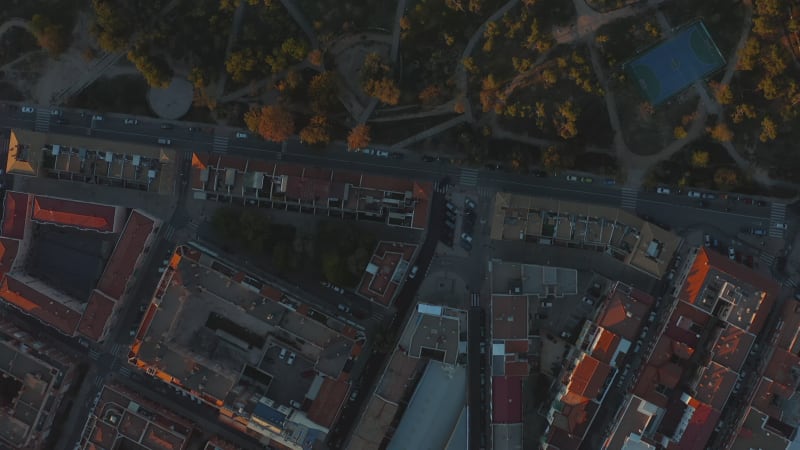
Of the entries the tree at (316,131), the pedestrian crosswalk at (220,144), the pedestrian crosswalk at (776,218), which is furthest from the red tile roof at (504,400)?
the pedestrian crosswalk at (220,144)

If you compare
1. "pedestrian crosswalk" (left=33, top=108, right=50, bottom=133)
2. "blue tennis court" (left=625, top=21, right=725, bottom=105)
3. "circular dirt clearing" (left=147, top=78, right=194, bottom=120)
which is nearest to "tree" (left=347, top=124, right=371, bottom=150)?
"circular dirt clearing" (left=147, top=78, right=194, bottom=120)

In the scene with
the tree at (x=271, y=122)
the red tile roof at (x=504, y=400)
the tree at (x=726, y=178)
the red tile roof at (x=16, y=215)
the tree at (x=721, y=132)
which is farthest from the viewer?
the red tile roof at (x=16, y=215)

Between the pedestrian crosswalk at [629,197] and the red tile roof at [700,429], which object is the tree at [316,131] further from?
the red tile roof at [700,429]

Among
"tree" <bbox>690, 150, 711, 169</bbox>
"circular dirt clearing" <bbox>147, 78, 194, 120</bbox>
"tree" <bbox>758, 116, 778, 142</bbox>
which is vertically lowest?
"circular dirt clearing" <bbox>147, 78, 194, 120</bbox>

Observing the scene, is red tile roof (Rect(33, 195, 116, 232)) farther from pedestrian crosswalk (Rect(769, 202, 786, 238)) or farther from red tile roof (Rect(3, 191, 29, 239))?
pedestrian crosswalk (Rect(769, 202, 786, 238))

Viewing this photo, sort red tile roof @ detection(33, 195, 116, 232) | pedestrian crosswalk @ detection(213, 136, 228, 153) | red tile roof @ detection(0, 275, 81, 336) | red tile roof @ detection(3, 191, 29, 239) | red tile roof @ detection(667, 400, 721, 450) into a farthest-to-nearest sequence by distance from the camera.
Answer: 1. pedestrian crosswalk @ detection(213, 136, 228, 153)
2. red tile roof @ detection(3, 191, 29, 239)
3. red tile roof @ detection(33, 195, 116, 232)
4. red tile roof @ detection(0, 275, 81, 336)
5. red tile roof @ detection(667, 400, 721, 450)

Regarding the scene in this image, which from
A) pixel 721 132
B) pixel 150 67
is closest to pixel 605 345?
pixel 721 132

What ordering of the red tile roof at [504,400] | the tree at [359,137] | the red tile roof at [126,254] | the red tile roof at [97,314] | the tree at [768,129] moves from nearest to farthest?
1. the red tile roof at [504,400]
2. the tree at [359,137]
3. the tree at [768,129]
4. the red tile roof at [97,314]
5. the red tile roof at [126,254]

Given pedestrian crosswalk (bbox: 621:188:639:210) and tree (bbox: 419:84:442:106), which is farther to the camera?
pedestrian crosswalk (bbox: 621:188:639:210)
